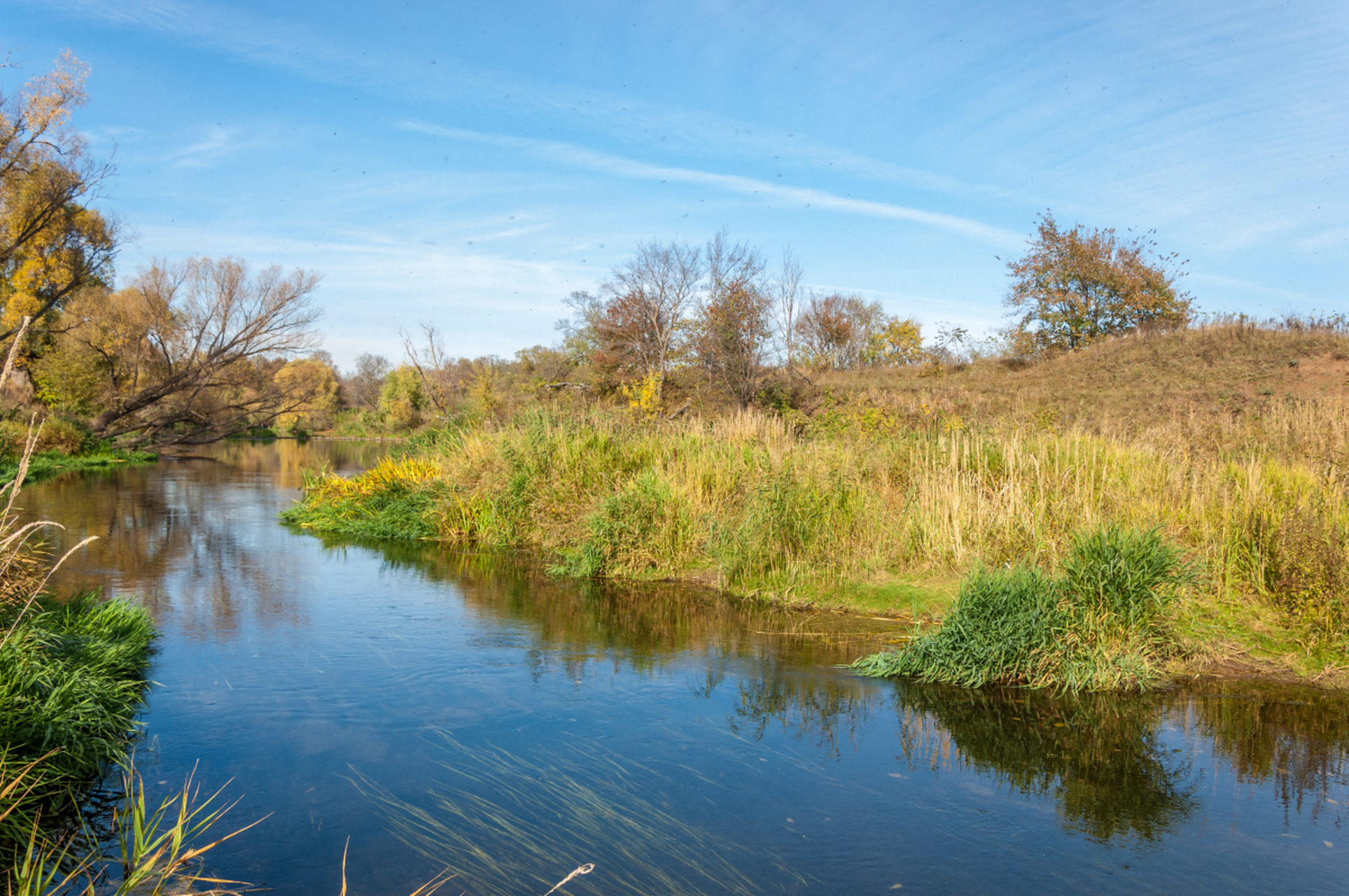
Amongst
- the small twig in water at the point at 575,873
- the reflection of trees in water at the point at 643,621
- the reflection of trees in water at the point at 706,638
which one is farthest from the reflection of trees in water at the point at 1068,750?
the small twig in water at the point at 575,873

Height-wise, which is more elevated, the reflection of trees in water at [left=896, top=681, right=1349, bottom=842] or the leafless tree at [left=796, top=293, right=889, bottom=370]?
the leafless tree at [left=796, top=293, right=889, bottom=370]

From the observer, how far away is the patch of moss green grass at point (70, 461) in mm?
21953

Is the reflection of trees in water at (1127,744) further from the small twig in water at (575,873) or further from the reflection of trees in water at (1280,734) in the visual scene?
the small twig in water at (575,873)

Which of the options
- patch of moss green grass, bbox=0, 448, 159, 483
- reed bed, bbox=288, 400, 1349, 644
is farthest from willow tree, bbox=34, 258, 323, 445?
reed bed, bbox=288, 400, 1349, 644

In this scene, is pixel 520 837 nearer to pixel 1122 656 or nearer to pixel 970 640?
A: pixel 970 640

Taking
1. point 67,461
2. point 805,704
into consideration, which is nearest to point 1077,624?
point 805,704

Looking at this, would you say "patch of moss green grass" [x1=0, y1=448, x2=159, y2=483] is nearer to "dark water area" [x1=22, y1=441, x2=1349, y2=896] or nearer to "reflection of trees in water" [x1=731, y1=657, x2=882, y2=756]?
"dark water area" [x1=22, y1=441, x2=1349, y2=896]

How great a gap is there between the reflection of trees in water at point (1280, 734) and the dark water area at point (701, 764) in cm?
2

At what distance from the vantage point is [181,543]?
1238cm

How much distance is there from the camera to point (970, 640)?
20.2ft

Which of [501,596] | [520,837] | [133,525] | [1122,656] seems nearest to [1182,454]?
[1122,656]

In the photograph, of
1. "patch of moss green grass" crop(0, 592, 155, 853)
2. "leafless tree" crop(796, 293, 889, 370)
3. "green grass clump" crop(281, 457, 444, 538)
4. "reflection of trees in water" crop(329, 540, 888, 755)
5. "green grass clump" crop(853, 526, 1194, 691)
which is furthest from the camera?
"leafless tree" crop(796, 293, 889, 370)

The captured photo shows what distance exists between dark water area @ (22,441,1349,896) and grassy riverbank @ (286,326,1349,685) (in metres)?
0.97

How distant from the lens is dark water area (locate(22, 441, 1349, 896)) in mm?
3633
